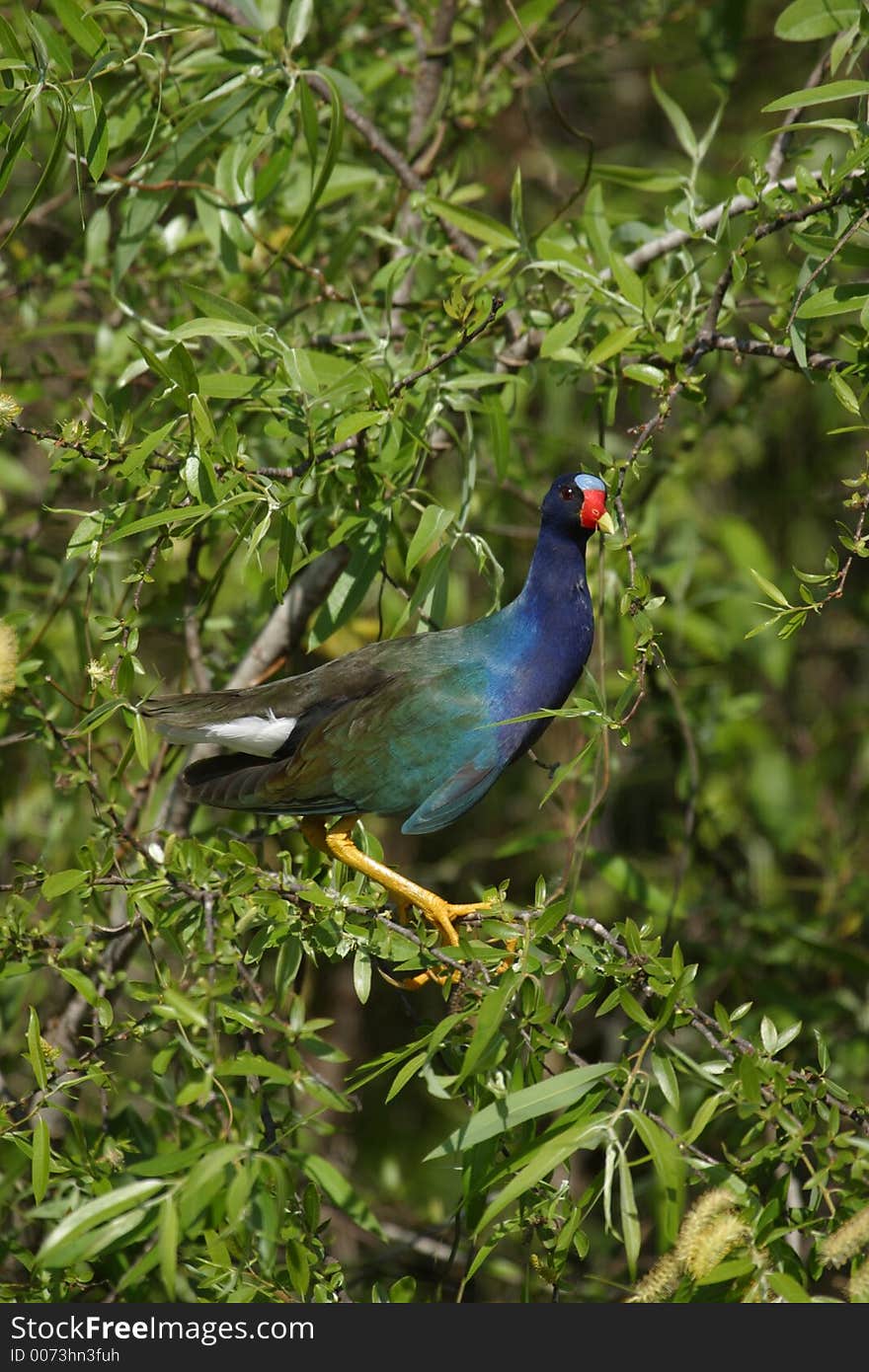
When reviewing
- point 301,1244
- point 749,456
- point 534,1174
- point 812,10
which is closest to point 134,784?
point 301,1244

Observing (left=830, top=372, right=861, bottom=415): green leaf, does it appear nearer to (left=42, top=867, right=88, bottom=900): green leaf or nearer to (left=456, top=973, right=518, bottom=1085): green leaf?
(left=456, top=973, right=518, bottom=1085): green leaf

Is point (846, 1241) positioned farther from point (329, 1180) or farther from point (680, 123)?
point (680, 123)

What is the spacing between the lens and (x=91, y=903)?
9.75ft

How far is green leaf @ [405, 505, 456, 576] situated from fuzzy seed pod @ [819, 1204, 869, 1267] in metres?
1.31

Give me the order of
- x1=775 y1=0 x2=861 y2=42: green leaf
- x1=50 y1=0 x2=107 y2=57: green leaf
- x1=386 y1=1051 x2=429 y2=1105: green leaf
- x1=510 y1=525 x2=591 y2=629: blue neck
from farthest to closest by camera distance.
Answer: x1=510 y1=525 x2=591 y2=629: blue neck, x1=775 y1=0 x2=861 y2=42: green leaf, x1=50 y1=0 x2=107 y2=57: green leaf, x1=386 y1=1051 x2=429 y2=1105: green leaf

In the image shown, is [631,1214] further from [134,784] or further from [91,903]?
[134,784]

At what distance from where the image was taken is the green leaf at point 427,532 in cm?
253

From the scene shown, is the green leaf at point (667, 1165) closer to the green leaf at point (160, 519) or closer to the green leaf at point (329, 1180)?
the green leaf at point (329, 1180)

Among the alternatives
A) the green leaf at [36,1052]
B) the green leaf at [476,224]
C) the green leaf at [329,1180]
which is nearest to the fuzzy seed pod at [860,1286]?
the green leaf at [329,1180]

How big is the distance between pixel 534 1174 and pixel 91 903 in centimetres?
139

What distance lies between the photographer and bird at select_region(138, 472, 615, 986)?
2869 millimetres

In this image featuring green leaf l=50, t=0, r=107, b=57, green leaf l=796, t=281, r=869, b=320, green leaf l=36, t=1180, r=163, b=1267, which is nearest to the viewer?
green leaf l=36, t=1180, r=163, b=1267

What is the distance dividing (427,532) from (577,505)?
52 centimetres

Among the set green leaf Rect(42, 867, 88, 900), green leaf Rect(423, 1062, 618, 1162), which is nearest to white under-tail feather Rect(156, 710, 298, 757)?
green leaf Rect(42, 867, 88, 900)
